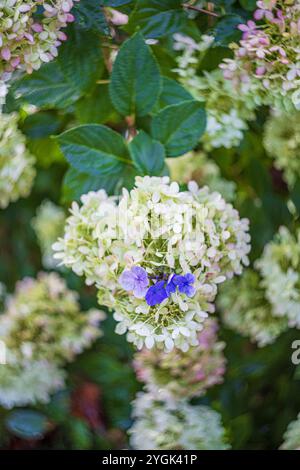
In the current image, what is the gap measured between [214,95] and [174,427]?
61cm

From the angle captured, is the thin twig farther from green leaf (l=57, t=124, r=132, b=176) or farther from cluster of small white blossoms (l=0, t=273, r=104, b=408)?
cluster of small white blossoms (l=0, t=273, r=104, b=408)

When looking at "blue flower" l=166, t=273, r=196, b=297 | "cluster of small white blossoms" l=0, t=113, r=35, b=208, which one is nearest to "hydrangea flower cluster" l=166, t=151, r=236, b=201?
"cluster of small white blossoms" l=0, t=113, r=35, b=208

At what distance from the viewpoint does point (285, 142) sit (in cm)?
128

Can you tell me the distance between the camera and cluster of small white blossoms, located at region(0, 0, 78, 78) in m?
0.84

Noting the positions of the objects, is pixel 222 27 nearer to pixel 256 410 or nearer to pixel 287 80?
pixel 287 80

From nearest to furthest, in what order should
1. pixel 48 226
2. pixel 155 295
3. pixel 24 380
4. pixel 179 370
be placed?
pixel 155 295, pixel 179 370, pixel 24 380, pixel 48 226

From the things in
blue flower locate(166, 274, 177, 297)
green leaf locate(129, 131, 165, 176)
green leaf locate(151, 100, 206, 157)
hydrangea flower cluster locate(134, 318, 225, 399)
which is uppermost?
green leaf locate(151, 100, 206, 157)

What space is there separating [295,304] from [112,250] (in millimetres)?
427

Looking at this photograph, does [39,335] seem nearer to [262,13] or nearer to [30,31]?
[30,31]

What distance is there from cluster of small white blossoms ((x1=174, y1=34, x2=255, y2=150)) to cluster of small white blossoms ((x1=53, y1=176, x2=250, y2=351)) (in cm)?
23

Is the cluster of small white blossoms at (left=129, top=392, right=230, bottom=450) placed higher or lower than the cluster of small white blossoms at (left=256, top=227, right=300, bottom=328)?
lower

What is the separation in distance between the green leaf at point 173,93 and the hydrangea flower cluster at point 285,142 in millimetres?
342

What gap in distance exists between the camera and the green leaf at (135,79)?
894 mm

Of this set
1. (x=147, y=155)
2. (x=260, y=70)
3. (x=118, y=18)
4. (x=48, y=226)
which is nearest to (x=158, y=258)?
(x=147, y=155)
